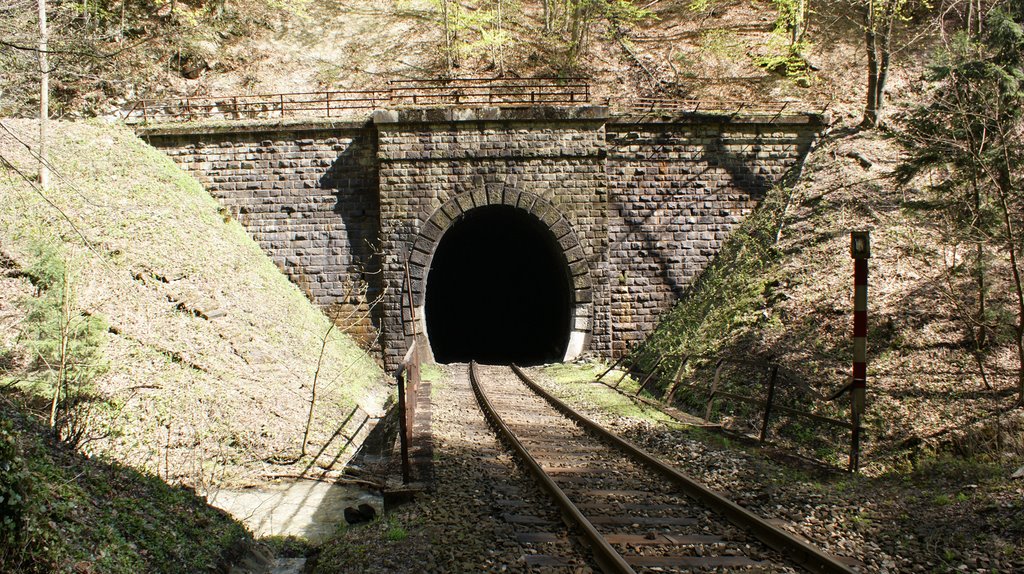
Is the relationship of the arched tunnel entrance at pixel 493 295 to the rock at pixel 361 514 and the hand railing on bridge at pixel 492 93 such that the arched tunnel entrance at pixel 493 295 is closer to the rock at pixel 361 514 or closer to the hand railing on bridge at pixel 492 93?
the hand railing on bridge at pixel 492 93

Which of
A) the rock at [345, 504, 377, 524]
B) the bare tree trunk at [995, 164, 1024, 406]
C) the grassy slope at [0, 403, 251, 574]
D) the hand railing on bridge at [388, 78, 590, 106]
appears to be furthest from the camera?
the hand railing on bridge at [388, 78, 590, 106]

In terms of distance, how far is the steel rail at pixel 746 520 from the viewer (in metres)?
4.47

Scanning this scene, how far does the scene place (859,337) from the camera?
7293 millimetres

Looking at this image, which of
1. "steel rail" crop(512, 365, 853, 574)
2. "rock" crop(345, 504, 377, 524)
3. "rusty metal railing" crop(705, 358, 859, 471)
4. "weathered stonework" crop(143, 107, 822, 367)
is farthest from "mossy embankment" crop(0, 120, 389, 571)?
"rusty metal railing" crop(705, 358, 859, 471)

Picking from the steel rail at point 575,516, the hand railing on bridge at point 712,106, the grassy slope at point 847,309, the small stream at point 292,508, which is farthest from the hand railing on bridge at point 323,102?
the small stream at point 292,508

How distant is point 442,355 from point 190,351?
41.2 ft

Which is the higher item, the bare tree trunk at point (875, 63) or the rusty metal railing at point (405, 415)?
the bare tree trunk at point (875, 63)

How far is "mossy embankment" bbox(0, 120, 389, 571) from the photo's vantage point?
5599 millimetres

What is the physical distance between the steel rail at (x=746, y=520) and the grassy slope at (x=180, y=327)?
4284 millimetres

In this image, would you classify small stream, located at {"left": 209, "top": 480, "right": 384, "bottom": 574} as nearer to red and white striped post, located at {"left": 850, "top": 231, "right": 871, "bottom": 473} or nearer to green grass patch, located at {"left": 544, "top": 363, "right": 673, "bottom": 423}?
green grass patch, located at {"left": 544, "top": 363, "right": 673, "bottom": 423}

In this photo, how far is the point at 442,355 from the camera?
2197cm

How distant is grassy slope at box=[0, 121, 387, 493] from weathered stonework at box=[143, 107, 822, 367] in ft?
3.05

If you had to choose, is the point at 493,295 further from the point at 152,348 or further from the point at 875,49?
the point at 152,348

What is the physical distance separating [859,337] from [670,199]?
9.05m
